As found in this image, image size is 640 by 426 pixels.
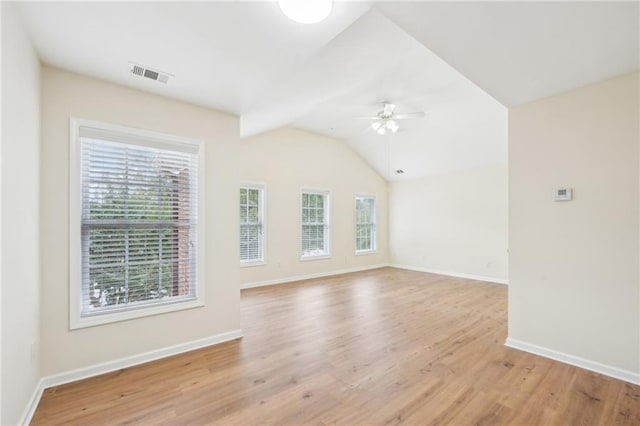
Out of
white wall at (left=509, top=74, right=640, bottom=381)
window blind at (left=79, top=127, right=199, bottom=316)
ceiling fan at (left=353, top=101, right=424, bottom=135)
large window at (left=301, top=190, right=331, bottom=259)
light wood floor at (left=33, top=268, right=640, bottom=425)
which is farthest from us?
large window at (left=301, top=190, right=331, bottom=259)

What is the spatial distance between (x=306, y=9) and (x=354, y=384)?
2616mm

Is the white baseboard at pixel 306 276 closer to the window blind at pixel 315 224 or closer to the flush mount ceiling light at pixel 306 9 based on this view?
the window blind at pixel 315 224

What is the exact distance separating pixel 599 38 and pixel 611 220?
1.43 meters

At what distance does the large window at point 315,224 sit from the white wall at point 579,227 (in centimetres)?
422

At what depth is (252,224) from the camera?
5762 mm

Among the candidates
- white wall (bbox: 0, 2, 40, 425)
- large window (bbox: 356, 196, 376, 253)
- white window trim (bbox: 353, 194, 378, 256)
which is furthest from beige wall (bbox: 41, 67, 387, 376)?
large window (bbox: 356, 196, 376, 253)

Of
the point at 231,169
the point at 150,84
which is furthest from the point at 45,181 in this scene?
the point at 231,169

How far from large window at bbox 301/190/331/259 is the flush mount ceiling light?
4843mm

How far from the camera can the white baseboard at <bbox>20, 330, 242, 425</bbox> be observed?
6.69ft

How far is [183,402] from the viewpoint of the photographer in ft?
6.91

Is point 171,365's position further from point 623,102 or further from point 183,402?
point 623,102

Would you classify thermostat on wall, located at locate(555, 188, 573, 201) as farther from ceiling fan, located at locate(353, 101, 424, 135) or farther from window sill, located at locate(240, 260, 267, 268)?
window sill, located at locate(240, 260, 267, 268)

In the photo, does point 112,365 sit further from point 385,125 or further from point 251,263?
point 385,125

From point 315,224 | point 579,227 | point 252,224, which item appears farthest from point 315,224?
point 579,227
